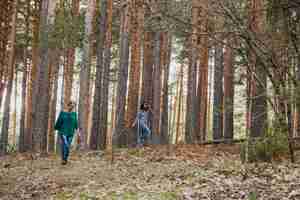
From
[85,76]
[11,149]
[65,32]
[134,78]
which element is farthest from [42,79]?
[11,149]

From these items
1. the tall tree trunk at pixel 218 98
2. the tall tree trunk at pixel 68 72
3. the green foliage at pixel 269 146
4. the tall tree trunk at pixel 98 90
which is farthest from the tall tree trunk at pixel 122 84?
the green foliage at pixel 269 146

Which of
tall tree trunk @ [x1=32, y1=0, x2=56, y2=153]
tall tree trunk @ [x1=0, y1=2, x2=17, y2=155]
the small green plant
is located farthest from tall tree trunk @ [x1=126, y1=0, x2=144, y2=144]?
the small green plant

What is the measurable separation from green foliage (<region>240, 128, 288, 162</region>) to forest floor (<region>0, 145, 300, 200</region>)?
0.28 metres

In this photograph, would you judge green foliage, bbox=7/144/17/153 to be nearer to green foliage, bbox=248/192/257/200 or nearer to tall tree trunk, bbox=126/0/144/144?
tall tree trunk, bbox=126/0/144/144

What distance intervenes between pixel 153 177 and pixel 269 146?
2616 mm

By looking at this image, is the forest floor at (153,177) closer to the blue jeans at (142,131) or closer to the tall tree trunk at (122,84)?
the blue jeans at (142,131)

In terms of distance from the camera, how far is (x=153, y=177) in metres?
9.32

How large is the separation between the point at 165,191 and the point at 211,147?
6.75 meters

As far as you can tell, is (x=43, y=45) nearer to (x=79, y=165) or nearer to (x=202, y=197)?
(x=79, y=165)

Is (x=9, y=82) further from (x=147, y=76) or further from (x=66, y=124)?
(x=66, y=124)

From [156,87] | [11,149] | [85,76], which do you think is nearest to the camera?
[85,76]

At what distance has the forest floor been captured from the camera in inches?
294

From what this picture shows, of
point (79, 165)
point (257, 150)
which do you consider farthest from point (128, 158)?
point (257, 150)

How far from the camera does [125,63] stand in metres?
16.8
